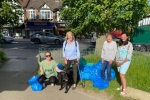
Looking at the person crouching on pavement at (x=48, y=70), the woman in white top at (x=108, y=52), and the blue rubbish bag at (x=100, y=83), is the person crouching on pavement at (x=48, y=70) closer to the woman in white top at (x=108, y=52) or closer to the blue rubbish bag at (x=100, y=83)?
the blue rubbish bag at (x=100, y=83)

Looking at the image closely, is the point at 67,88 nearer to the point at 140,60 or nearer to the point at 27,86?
the point at 27,86

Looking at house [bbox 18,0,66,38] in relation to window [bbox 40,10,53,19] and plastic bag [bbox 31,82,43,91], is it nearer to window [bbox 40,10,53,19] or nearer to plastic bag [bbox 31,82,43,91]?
window [bbox 40,10,53,19]

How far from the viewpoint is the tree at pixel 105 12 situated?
7.08 m

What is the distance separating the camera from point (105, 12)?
7.40 meters

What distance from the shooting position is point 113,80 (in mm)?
5539

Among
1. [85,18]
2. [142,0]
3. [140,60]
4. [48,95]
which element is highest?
[142,0]

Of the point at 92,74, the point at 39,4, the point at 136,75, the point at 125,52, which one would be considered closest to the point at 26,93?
the point at 92,74

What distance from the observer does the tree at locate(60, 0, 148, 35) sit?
7.08 m

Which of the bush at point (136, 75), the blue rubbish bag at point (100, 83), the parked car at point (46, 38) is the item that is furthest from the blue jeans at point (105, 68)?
the parked car at point (46, 38)

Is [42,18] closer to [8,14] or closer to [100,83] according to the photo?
[8,14]

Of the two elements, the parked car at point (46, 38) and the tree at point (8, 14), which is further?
the parked car at point (46, 38)

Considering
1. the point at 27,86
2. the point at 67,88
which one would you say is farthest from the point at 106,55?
the point at 27,86

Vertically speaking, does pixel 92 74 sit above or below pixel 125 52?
below

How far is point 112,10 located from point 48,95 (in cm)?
455
